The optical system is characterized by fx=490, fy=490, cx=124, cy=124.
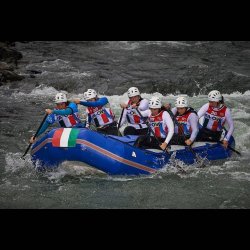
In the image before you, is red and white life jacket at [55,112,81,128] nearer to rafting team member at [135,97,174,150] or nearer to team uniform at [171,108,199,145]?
rafting team member at [135,97,174,150]

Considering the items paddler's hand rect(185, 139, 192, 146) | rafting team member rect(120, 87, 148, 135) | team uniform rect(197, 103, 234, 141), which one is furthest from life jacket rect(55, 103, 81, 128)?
team uniform rect(197, 103, 234, 141)

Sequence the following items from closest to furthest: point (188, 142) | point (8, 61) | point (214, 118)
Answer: point (188, 142), point (214, 118), point (8, 61)

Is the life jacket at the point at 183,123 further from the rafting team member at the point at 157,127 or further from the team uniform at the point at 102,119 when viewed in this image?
the team uniform at the point at 102,119

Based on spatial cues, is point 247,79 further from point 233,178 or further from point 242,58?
point 233,178

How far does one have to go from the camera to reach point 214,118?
33.2ft

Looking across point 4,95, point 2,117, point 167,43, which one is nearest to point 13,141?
point 2,117

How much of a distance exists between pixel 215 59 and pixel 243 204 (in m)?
13.5

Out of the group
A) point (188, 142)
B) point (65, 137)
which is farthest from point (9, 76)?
point (188, 142)

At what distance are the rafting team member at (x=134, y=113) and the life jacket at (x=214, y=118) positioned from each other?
50.6 inches

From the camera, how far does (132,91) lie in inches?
390

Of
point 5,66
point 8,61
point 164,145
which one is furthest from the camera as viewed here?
point 8,61

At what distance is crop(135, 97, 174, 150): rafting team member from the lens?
9.35 meters

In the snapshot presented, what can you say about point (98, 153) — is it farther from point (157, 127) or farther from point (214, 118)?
point (214, 118)

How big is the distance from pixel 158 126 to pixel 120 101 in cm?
717
